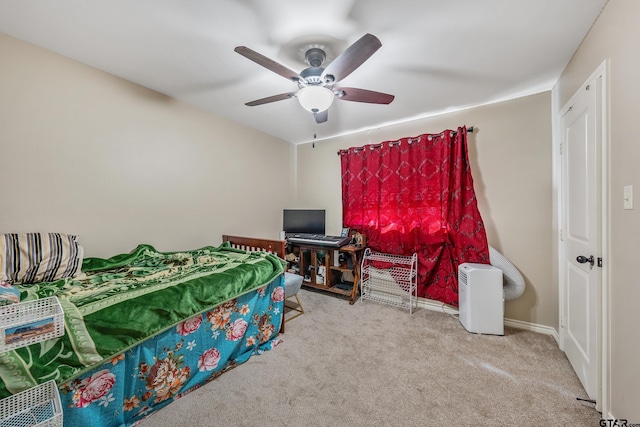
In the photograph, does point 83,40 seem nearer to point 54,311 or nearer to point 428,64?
point 54,311

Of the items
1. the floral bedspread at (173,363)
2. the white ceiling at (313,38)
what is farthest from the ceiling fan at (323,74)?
the floral bedspread at (173,363)

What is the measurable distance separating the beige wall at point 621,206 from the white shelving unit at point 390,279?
1.68 metres

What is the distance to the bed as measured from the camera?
1136 mm

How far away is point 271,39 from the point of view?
1719 mm

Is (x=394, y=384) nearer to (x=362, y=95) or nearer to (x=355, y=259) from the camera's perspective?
(x=355, y=259)

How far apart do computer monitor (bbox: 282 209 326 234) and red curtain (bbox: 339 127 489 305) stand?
50 centimetres

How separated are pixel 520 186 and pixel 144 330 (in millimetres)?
3369

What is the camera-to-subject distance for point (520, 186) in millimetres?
2514

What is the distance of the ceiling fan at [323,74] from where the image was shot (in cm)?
142

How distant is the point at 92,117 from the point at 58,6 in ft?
2.78

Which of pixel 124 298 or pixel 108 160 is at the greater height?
pixel 108 160

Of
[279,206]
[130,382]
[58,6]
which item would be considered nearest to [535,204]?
[279,206]

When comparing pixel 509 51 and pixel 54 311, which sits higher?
pixel 509 51

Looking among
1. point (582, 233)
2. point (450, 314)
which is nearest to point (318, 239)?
point (450, 314)
